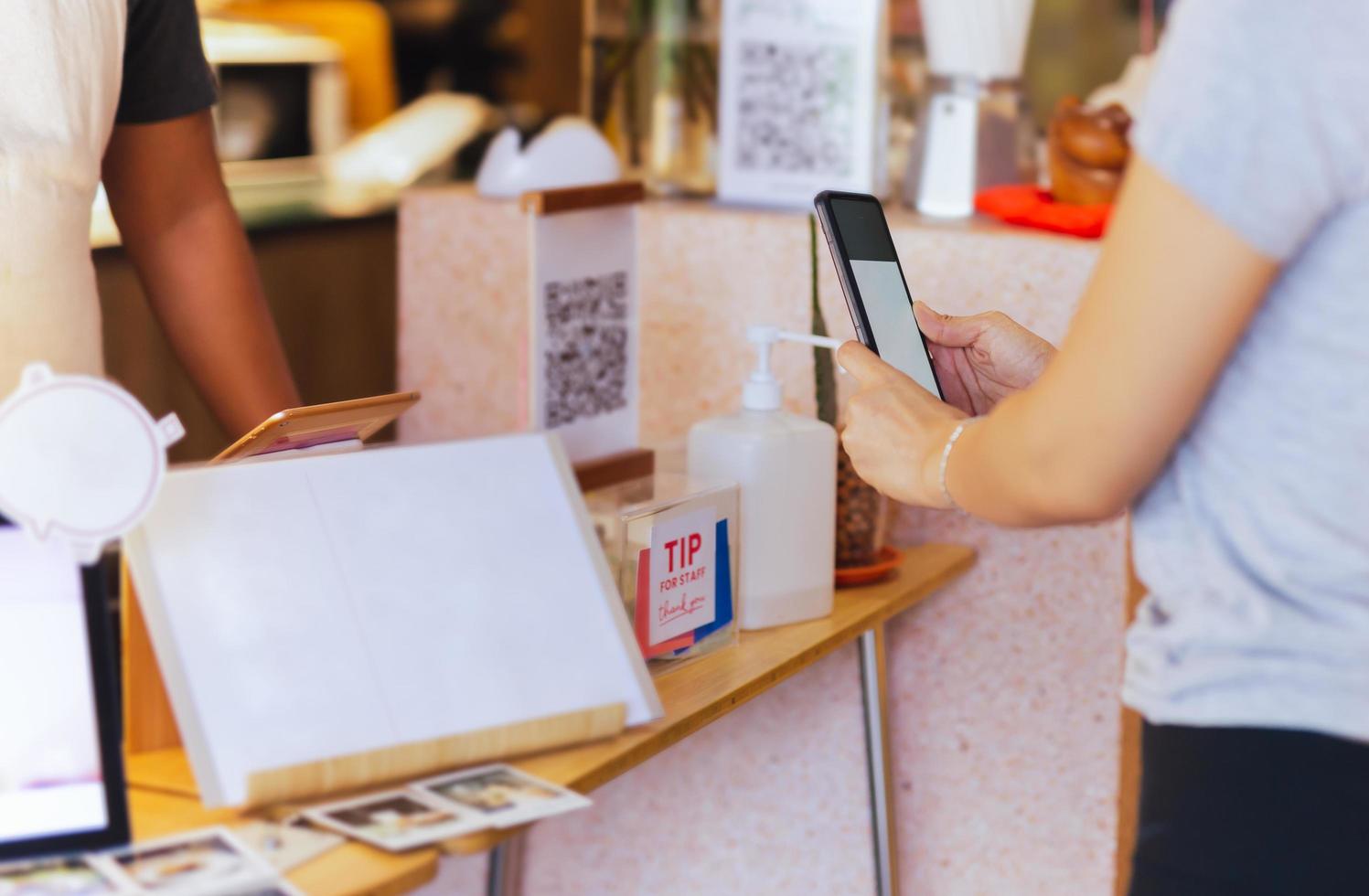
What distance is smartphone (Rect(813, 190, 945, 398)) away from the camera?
982 millimetres

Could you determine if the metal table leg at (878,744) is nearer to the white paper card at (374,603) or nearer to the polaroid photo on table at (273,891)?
the white paper card at (374,603)

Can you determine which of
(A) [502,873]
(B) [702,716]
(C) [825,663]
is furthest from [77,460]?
(C) [825,663]

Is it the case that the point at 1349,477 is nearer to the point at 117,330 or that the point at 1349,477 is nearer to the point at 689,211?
the point at 689,211

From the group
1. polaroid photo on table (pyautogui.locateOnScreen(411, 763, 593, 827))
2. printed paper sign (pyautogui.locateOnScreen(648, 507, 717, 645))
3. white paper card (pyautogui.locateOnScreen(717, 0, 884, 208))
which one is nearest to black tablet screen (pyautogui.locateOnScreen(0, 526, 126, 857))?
polaroid photo on table (pyautogui.locateOnScreen(411, 763, 593, 827))

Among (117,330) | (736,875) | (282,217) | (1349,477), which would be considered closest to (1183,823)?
(1349,477)

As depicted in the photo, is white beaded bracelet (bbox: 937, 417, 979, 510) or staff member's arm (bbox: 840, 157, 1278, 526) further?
white beaded bracelet (bbox: 937, 417, 979, 510)

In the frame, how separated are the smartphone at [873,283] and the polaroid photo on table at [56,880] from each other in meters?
0.54

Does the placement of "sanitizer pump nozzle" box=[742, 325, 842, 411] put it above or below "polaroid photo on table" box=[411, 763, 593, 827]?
above

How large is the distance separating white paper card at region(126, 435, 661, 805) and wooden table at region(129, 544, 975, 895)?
1.2 inches

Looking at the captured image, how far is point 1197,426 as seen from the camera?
713 mm

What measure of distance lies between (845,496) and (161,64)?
2.16 ft

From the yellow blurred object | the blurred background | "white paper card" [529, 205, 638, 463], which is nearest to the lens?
"white paper card" [529, 205, 638, 463]

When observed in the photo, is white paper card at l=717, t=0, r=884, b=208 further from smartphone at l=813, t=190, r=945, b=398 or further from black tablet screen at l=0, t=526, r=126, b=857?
black tablet screen at l=0, t=526, r=126, b=857

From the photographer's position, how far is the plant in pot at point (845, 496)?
1278 mm
